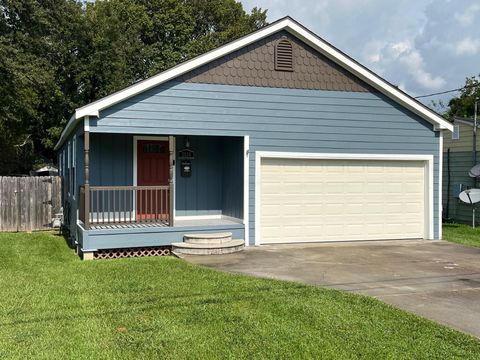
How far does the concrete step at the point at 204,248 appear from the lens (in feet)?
32.2

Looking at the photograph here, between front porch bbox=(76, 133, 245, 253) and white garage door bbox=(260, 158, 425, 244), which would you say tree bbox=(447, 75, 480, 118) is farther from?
front porch bbox=(76, 133, 245, 253)

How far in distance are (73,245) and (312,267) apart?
620 cm

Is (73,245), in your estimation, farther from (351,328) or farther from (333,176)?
(351,328)

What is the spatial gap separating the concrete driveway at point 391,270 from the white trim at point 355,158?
1.99 feet

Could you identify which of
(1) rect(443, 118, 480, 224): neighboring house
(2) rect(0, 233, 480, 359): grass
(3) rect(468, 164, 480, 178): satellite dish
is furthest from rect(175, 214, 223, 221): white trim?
(1) rect(443, 118, 480, 224): neighboring house

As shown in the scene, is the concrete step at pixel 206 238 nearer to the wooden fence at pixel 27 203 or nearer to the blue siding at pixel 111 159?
the blue siding at pixel 111 159

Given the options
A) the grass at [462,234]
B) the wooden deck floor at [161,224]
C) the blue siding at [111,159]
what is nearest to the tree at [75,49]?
the blue siding at [111,159]

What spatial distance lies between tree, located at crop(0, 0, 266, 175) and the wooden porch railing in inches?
446

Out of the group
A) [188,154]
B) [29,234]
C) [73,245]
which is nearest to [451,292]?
[188,154]

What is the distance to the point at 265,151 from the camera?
1125 centimetres

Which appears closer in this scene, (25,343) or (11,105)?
(25,343)

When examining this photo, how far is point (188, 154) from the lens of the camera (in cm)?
1233

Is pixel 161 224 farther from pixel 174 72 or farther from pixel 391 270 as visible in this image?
pixel 391 270

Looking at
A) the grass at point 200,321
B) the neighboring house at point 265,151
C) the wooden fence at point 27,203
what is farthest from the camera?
the wooden fence at point 27,203
